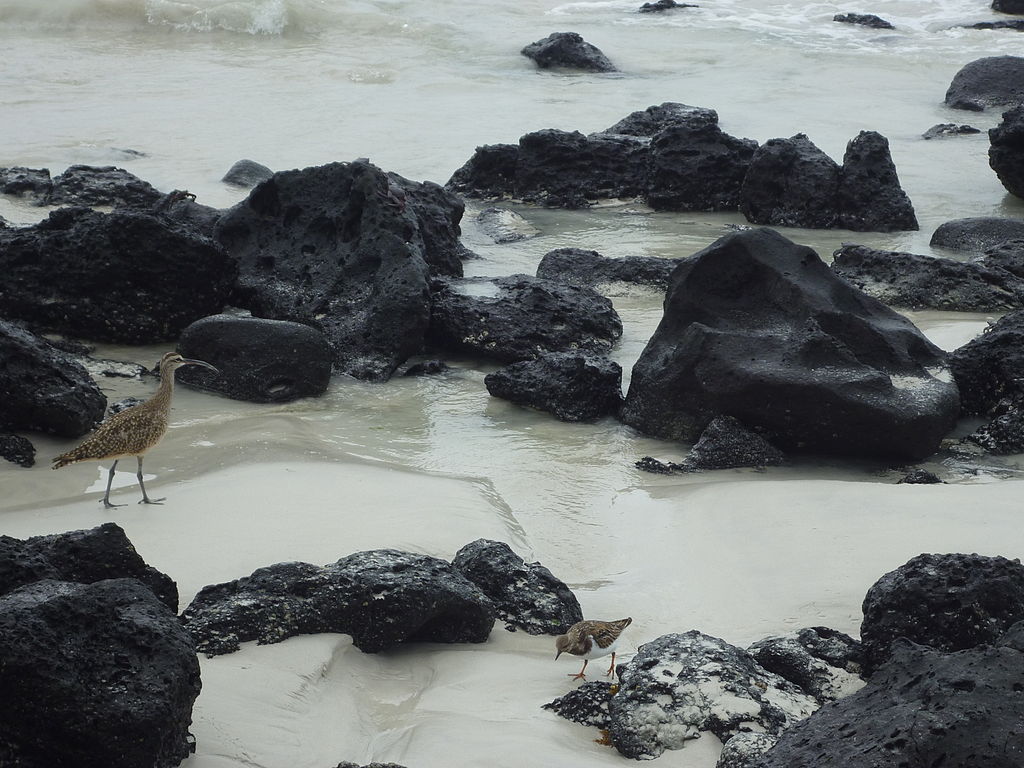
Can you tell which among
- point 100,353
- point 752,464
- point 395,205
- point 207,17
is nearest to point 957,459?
point 752,464

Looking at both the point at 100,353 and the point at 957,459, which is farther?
the point at 100,353

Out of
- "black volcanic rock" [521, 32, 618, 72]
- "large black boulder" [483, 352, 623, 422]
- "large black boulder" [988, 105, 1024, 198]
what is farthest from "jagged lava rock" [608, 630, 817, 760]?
"black volcanic rock" [521, 32, 618, 72]

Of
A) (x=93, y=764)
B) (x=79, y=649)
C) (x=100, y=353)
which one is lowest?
(x=100, y=353)

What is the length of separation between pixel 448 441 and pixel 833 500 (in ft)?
8.22

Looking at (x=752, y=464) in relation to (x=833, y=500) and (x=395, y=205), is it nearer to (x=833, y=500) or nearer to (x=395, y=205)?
(x=833, y=500)

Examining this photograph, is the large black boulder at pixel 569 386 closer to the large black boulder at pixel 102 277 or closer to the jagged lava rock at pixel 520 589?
the jagged lava rock at pixel 520 589

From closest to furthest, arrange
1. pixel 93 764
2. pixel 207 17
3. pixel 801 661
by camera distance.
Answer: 1. pixel 93 764
2. pixel 801 661
3. pixel 207 17

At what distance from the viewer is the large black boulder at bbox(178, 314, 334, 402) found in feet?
27.3

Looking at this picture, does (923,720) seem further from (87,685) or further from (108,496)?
(108,496)

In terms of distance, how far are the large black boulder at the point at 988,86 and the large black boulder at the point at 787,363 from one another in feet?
45.9

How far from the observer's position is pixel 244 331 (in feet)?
27.7

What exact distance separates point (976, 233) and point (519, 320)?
5643mm

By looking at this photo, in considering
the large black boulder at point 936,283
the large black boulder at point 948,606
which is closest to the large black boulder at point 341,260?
the large black boulder at point 936,283

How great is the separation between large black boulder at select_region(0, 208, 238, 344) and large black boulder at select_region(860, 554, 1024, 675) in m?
6.31
